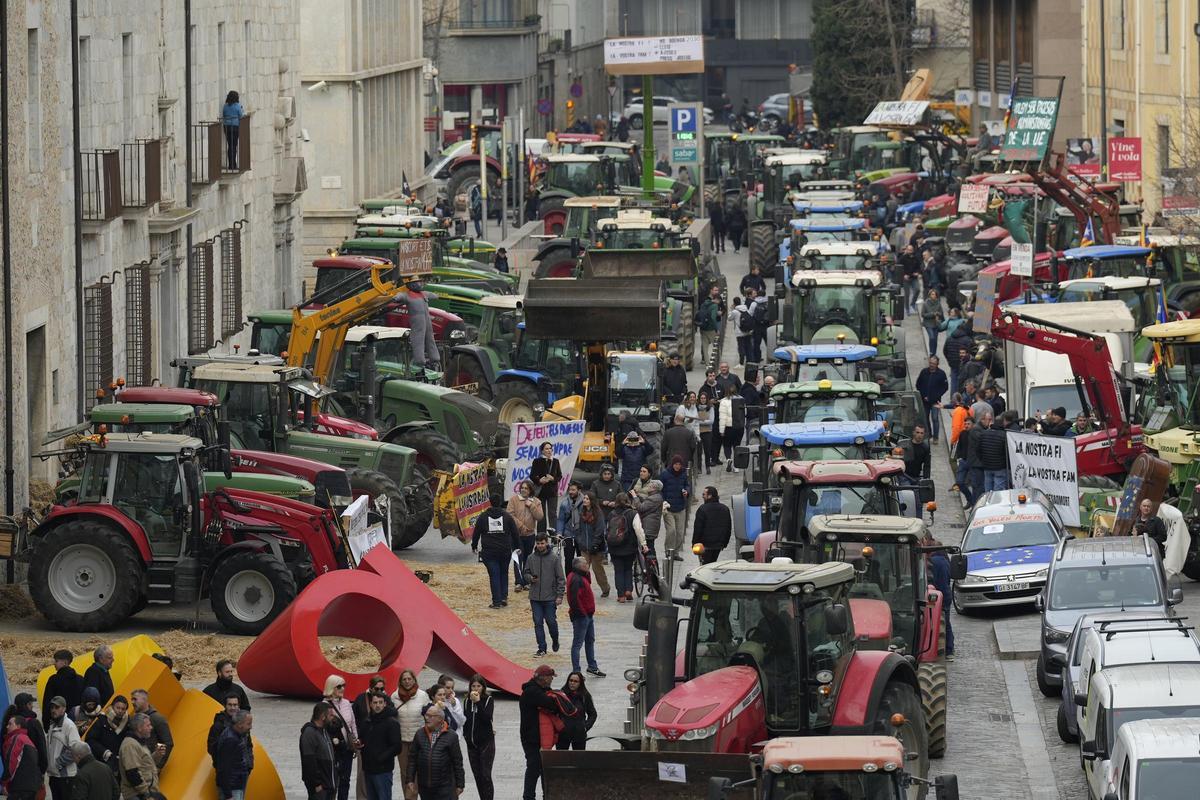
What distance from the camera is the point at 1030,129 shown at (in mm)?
46656

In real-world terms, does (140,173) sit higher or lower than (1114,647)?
higher

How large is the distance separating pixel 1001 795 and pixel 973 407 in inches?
582

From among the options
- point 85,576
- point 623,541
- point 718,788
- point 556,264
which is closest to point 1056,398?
point 623,541

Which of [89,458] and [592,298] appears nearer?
[89,458]

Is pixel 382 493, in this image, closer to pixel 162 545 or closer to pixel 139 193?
pixel 162 545

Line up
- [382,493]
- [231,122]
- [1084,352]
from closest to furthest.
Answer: [382,493] < [1084,352] < [231,122]

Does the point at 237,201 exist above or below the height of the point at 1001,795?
above

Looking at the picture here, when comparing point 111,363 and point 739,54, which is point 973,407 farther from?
point 739,54

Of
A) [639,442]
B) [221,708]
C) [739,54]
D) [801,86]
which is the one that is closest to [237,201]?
[639,442]

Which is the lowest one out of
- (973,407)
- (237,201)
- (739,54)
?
(973,407)

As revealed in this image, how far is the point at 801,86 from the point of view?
11844cm

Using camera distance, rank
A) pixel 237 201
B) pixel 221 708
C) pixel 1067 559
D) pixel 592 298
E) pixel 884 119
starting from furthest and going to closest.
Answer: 1. pixel 884 119
2. pixel 237 201
3. pixel 592 298
4. pixel 1067 559
5. pixel 221 708

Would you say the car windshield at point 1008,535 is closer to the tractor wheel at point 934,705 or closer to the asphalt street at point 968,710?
the asphalt street at point 968,710

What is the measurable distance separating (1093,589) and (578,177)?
134 ft
